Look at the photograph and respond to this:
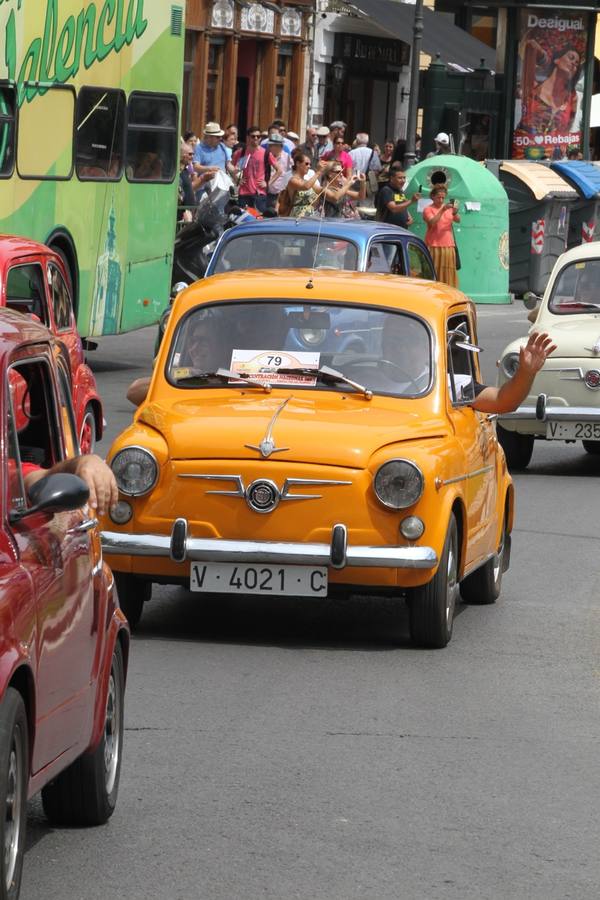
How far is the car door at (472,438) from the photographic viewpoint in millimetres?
9914

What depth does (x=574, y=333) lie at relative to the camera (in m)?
16.7

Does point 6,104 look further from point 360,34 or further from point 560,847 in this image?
point 360,34

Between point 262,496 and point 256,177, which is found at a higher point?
point 256,177

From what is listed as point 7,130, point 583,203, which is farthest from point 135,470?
point 583,203

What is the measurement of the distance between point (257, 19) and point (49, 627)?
44.3 metres

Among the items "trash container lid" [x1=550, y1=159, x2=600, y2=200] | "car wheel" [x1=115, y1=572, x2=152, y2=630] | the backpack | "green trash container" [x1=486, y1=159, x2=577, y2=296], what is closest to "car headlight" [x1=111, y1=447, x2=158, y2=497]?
"car wheel" [x1=115, y1=572, x2=152, y2=630]

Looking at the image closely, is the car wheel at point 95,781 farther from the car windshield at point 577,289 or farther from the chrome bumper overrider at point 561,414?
the car windshield at point 577,289

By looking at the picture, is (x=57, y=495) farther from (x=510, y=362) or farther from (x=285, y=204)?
(x=285, y=204)

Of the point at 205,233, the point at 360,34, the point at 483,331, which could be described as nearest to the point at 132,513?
the point at 205,233

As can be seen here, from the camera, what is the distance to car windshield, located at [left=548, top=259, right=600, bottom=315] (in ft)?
57.0

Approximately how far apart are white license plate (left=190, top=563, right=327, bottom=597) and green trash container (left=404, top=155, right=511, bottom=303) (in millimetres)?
23550

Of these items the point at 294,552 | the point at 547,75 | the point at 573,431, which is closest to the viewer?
the point at 294,552

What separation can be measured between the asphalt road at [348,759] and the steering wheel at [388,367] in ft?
3.66

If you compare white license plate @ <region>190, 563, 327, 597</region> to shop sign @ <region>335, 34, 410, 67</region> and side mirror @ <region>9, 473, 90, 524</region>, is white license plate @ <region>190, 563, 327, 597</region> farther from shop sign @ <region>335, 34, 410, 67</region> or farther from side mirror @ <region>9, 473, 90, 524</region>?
shop sign @ <region>335, 34, 410, 67</region>
